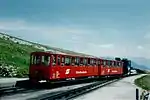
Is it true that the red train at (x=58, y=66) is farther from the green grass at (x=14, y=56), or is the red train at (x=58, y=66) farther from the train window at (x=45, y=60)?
the green grass at (x=14, y=56)

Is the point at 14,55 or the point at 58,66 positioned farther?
the point at 14,55

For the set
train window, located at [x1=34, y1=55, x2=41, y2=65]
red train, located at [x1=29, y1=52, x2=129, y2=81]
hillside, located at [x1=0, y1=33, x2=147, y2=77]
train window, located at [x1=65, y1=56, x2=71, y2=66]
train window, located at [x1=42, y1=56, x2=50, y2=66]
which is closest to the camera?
red train, located at [x1=29, y1=52, x2=129, y2=81]

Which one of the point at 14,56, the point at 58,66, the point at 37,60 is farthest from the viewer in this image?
the point at 14,56

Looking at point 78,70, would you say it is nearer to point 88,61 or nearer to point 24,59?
point 88,61

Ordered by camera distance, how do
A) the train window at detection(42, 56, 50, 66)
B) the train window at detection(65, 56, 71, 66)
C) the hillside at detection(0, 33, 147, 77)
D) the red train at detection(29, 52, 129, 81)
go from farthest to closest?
the hillside at detection(0, 33, 147, 77) < the train window at detection(65, 56, 71, 66) < the train window at detection(42, 56, 50, 66) < the red train at detection(29, 52, 129, 81)

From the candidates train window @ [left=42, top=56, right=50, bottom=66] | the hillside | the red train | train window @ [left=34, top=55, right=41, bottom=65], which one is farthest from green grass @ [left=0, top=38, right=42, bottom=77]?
train window @ [left=42, top=56, right=50, bottom=66]

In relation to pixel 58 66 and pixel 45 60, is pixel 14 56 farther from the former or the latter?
pixel 45 60

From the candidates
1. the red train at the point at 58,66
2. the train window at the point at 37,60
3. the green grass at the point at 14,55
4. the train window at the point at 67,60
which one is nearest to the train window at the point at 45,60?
the red train at the point at 58,66

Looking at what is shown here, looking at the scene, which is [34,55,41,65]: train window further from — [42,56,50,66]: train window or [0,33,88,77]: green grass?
[0,33,88,77]: green grass

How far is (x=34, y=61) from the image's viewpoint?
30.0 metres

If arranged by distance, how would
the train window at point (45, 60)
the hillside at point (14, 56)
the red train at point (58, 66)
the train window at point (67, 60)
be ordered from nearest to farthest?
1. the red train at point (58, 66)
2. the train window at point (45, 60)
3. the train window at point (67, 60)
4. the hillside at point (14, 56)

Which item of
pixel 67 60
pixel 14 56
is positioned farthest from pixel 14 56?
pixel 67 60

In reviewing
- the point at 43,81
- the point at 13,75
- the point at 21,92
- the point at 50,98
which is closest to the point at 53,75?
the point at 43,81

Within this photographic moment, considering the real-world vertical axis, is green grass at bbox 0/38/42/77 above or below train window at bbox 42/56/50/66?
above
